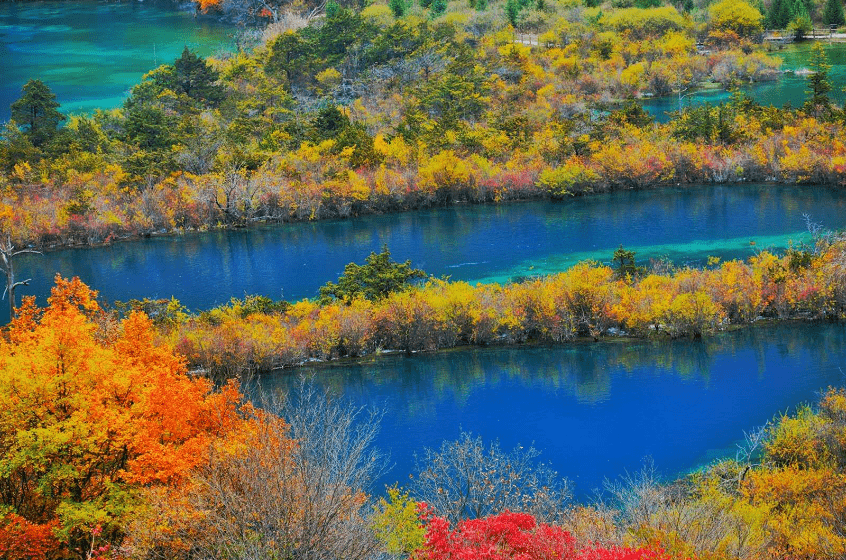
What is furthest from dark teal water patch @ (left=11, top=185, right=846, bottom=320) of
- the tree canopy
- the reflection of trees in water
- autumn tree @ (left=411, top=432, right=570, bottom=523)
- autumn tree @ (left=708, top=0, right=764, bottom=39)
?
autumn tree @ (left=708, top=0, right=764, bottom=39)

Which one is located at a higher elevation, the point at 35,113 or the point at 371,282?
the point at 35,113

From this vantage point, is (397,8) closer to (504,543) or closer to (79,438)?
(79,438)

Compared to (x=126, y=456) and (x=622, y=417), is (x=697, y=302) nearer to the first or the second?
(x=622, y=417)

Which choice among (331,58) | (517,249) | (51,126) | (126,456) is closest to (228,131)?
(51,126)

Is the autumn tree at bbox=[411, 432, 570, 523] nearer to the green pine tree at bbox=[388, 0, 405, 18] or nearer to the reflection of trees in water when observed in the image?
the reflection of trees in water

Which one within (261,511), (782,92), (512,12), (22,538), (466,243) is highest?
(512,12)

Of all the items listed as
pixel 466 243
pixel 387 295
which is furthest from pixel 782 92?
pixel 387 295

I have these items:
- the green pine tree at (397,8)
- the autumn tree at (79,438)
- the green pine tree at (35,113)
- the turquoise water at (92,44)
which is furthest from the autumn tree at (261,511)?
the green pine tree at (397,8)
